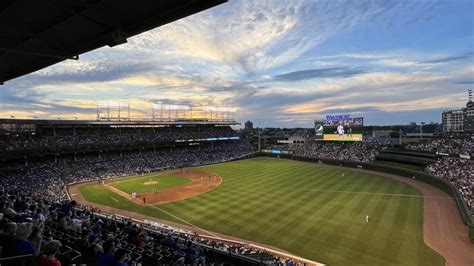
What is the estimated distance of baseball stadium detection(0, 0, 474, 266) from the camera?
7.24 m

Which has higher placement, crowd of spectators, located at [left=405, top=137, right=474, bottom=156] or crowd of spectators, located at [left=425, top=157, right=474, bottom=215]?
crowd of spectators, located at [left=405, top=137, right=474, bottom=156]

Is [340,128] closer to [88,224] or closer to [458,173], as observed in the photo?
[458,173]

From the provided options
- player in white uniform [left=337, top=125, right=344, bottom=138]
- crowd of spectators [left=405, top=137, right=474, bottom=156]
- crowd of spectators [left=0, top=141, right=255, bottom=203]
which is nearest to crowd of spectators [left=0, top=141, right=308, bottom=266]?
crowd of spectators [left=0, top=141, right=255, bottom=203]

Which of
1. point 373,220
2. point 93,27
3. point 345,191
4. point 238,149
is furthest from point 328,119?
point 93,27

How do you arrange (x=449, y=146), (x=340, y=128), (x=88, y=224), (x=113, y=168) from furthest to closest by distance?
1. (x=340, y=128)
2. (x=113, y=168)
3. (x=449, y=146)
4. (x=88, y=224)

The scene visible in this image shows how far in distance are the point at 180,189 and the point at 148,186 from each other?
587 cm

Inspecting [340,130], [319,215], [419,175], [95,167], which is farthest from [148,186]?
[340,130]

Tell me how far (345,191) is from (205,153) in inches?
1846

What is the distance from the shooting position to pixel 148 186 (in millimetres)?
44531

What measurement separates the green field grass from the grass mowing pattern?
3.31 metres

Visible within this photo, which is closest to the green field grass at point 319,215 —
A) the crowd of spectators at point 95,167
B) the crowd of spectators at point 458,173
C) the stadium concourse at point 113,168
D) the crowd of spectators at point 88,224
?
the stadium concourse at point 113,168

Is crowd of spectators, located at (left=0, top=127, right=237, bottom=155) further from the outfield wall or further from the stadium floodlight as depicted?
the outfield wall

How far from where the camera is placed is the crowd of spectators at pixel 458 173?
1208 inches

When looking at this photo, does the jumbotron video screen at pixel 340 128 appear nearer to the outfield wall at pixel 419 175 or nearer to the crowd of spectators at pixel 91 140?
the outfield wall at pixel 419 175
